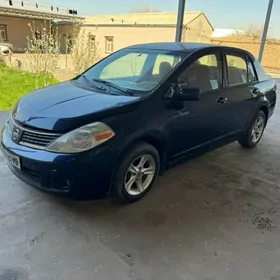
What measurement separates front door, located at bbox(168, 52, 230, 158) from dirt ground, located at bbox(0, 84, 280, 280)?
437 millimetres

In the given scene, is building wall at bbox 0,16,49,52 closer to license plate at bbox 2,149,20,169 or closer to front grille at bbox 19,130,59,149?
license plate at bbox 2,149,20,169

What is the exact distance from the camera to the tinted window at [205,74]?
2664 millimetres

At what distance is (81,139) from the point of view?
77.4 inches

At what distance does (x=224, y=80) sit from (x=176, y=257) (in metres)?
2.02

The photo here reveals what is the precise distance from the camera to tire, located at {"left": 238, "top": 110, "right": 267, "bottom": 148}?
3.73m

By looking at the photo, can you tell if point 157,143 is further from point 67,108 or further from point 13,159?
point 13,159

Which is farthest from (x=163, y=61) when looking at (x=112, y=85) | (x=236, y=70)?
(x=236, y=70)

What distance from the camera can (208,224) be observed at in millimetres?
2209

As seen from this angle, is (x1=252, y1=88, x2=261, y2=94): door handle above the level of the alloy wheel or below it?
above

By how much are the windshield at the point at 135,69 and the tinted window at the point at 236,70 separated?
2.63ft

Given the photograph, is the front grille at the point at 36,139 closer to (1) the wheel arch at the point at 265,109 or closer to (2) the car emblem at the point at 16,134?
(2) the car emblem at the point at 16,134

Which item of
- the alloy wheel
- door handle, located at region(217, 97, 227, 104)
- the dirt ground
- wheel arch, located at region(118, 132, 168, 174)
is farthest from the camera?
door handle, located at region(217, 97, 227, 104)

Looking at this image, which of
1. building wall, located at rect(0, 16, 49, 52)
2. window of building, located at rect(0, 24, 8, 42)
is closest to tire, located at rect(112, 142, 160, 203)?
building wall, located at rect(0, 16, 49, 52)

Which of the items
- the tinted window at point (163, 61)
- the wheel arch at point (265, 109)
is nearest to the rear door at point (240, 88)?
the wheel arch at point (265, 109)
